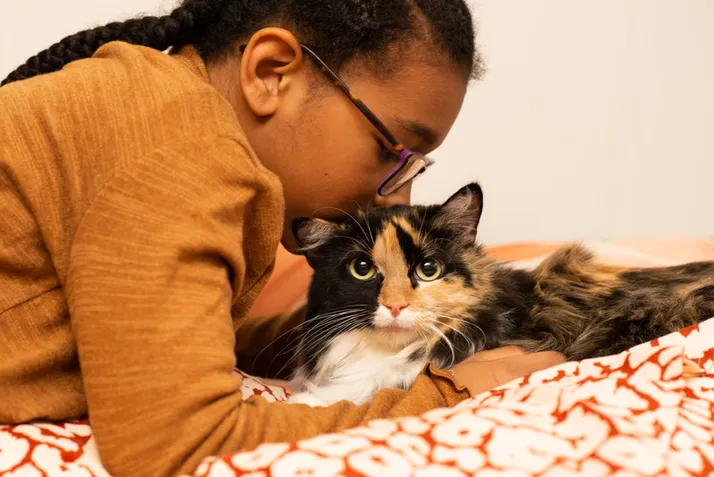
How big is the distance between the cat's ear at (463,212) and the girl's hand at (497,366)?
27cm

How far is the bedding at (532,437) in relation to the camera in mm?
870

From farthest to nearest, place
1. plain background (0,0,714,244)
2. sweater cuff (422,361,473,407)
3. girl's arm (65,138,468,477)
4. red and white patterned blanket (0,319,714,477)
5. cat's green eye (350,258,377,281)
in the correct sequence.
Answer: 1. plain background (0,0,714,244)
2. cat's green eye (350,258,377,281)
3. sweater cuff (422,361,473,407)
4. girl's arm (65,138,468,477)
5. red and white patterned blanket (0,319,714,477)

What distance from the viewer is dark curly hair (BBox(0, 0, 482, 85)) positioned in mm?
1401

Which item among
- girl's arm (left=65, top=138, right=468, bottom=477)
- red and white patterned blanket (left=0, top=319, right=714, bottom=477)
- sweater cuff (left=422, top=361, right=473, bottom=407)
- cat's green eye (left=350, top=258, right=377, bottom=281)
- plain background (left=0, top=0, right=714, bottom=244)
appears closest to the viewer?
red and white patterned blanket (left=0, top=319, right=714, bottom=477)

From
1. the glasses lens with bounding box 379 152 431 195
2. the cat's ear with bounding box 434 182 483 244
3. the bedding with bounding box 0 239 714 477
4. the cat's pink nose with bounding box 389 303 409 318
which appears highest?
the glasses lens with bounding box 379 152 431 195

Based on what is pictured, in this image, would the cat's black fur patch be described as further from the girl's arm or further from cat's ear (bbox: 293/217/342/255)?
the girl's arm

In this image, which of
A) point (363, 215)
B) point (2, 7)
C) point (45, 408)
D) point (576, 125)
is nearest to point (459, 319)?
Answer: point (363, 215)

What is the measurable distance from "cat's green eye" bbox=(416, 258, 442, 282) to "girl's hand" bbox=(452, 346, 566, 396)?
171 millimetres

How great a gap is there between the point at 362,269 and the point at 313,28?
49cm

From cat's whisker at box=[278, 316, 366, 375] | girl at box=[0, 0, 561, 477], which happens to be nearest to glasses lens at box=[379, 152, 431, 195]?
girl at box=[0, 0, 561, 477]

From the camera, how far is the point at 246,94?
1400mm

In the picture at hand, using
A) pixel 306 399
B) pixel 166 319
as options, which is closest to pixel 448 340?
pixel 306 399

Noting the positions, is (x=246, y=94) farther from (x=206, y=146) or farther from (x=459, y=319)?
(x=459, y=319)

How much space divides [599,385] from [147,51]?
923 millimetres
